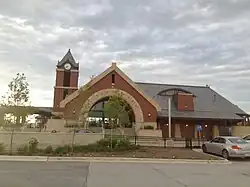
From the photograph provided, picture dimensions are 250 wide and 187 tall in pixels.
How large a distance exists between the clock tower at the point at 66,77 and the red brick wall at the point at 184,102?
48.5 feet

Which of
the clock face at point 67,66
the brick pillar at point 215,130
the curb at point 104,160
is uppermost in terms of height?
the clock face at point 67,66

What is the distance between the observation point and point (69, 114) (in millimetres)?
35781

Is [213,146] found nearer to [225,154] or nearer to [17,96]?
[225,154]

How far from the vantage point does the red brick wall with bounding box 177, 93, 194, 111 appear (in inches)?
1752

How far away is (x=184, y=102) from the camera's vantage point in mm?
44812

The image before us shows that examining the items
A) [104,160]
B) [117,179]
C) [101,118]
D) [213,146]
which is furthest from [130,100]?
[117,179]

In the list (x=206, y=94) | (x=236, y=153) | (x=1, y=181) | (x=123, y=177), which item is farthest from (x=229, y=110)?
(x=1, y=181)

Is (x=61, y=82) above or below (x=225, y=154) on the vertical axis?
above

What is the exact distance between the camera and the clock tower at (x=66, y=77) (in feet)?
157

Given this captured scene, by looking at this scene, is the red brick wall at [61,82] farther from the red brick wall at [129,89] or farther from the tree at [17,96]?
the tree at [17,96]

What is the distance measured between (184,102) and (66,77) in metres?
17.7

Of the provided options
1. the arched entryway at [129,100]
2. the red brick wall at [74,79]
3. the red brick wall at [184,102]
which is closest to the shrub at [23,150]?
the arched entryway at [129,100]

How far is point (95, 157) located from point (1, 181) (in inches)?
368

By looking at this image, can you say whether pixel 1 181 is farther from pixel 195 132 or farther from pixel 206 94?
pixel 206 94
